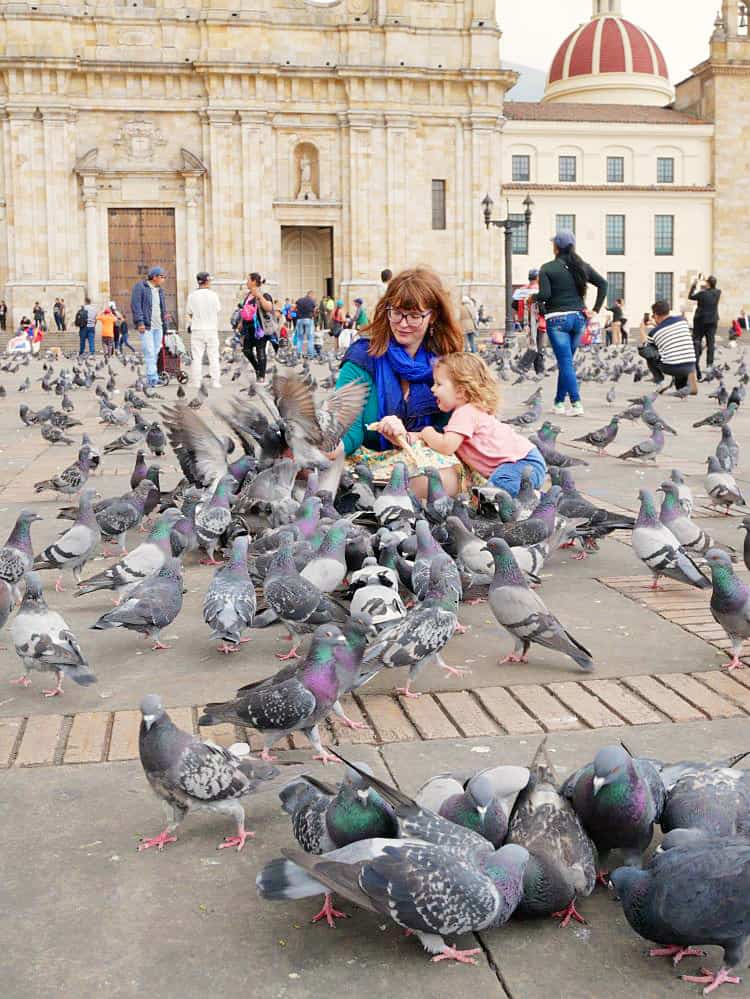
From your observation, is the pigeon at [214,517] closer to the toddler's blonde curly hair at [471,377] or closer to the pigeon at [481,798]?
the toddler's blonde curly hair at [471,377]

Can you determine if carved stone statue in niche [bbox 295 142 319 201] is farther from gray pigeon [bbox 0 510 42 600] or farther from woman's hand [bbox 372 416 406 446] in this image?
gray pigeon [bbox 0 510 42 600]

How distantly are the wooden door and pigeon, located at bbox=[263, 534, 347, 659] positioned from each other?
4046 centimetres

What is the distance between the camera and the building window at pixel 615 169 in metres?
60.0

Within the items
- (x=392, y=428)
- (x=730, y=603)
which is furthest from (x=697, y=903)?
(x=392, y=428)

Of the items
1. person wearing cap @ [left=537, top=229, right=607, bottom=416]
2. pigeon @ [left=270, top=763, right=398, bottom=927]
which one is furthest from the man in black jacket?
pigeon @ [left=270, top=763, right=398, bottom=927]

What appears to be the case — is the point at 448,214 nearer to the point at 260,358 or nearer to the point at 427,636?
the point at 260,358

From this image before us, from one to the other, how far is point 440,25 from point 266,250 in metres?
11.0

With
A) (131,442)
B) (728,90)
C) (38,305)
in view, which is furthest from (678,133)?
(131,442)

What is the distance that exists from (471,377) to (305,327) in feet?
81.8

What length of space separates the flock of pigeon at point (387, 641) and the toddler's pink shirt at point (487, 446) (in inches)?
10.3

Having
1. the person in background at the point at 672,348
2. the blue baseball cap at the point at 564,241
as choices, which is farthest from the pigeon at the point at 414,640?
the person in background at the point at 672,348

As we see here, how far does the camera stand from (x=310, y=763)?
11.9ft

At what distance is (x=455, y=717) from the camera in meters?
4.00

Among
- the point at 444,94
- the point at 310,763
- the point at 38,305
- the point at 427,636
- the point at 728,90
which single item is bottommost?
the point at 310,763
